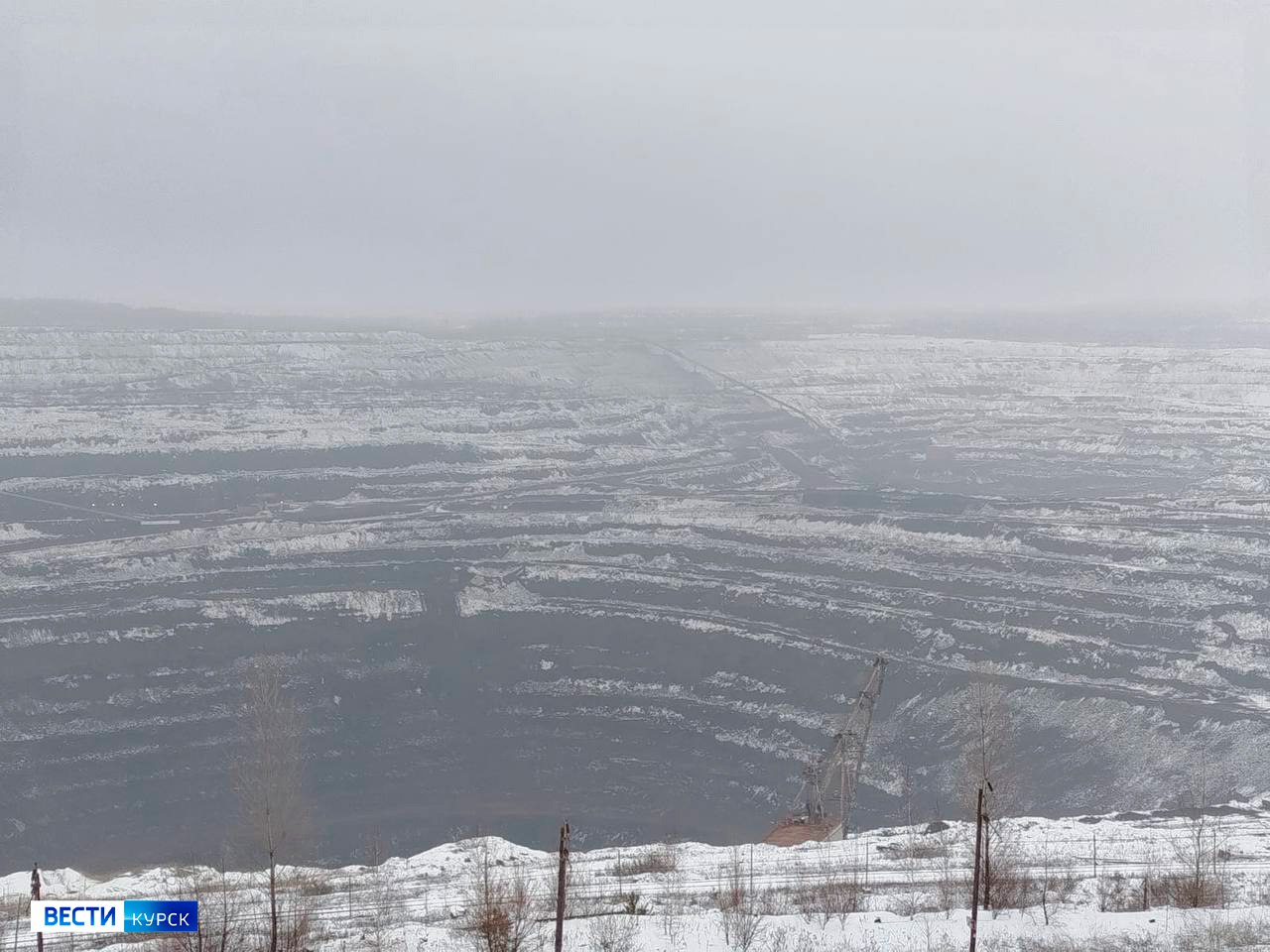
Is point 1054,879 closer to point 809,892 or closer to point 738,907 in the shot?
point 809,892

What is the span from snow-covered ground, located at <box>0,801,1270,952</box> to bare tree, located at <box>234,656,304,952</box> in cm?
224

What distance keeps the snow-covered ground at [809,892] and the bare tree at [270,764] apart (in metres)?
2.24

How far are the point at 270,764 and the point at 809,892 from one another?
541 inches

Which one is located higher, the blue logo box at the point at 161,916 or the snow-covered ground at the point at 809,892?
the blue logo box at the point at 161,916

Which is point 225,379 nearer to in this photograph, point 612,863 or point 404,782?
point 404,782

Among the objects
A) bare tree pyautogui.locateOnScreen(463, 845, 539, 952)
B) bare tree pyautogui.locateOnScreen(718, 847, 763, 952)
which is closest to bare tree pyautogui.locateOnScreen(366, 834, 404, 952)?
bare tree pyautogui.locateOnScreen(463, 845, 539, 952)

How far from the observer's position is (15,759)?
97.9 ft

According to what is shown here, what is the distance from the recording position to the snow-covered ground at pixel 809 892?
50.7 ft

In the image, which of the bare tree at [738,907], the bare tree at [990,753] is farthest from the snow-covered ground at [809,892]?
the bare tree at [990,753]

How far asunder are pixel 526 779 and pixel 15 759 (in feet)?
40.3

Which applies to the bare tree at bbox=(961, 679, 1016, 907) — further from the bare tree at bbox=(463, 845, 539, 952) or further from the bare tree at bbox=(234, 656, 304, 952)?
the bare tree at bbox=(234, 656, 304, 952)

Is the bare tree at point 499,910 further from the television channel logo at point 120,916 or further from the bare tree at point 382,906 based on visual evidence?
the television channel logo at point 120,916

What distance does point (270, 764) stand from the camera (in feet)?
90.0

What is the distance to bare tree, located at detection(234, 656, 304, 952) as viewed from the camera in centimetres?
2400
